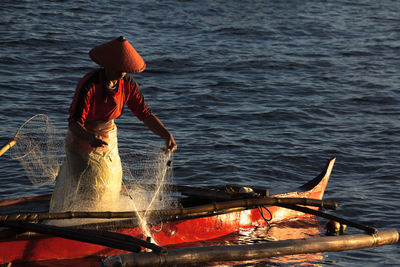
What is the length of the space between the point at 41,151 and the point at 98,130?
46.1 inches

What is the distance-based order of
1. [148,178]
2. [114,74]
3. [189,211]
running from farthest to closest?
1. [148,178]
2. [189,211]
3. [114,74]

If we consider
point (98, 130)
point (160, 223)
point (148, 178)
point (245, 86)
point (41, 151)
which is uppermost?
point (98, 130)

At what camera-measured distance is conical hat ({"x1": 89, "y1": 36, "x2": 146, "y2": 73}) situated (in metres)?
6.30

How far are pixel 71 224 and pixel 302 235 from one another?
125 inches

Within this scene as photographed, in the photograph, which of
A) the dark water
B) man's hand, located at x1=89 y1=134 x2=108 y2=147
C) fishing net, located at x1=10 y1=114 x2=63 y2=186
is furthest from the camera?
the dark water

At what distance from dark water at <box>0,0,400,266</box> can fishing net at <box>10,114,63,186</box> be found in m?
1.70

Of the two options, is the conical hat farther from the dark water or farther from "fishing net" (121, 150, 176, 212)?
the dark water

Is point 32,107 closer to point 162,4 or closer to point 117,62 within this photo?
point 117,62

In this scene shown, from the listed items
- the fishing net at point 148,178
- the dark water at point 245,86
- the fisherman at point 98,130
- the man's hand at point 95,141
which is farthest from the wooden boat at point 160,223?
the dark water at point 245,86

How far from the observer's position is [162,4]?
23.9 meters

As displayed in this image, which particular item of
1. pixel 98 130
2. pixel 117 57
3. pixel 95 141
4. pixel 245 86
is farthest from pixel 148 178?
pixel 245 86

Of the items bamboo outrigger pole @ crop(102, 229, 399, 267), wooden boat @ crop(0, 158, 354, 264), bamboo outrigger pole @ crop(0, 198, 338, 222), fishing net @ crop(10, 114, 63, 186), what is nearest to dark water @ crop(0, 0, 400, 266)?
bamboo outrigger pole @ crop(102, 229, 399, 267)

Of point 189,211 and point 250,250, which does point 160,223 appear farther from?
point 250,250

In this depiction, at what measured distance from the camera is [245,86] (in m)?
15.9
